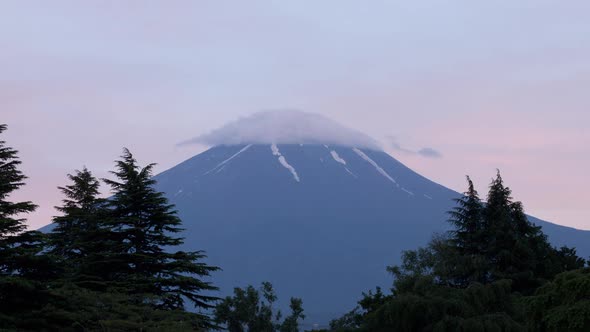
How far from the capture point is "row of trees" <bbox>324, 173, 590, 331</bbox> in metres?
16.1

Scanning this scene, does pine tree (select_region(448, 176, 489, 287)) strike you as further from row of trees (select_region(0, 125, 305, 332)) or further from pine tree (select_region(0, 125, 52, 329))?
pine tree (select_region(0, 125, 52, 329))

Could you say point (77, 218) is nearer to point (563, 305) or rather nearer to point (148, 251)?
point (148, 251)

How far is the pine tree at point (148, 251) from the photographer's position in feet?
83.9

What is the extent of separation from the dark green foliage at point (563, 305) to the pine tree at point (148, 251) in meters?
12.7

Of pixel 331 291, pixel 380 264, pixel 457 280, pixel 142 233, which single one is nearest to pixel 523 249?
pixel 457 280

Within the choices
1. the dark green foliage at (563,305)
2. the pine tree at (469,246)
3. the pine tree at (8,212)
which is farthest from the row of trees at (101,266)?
the pine tree at (469,246)

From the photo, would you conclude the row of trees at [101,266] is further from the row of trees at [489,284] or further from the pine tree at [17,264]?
the row of trees at [489,284]

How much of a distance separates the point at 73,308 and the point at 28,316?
1300 mm

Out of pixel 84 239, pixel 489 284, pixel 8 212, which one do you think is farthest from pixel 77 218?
pixel 489 284

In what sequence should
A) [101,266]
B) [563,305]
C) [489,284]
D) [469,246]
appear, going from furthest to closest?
[469,246]
[101,266]
[489,284]
[563,305]

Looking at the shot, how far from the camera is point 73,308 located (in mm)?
18672

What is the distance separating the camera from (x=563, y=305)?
1560 cm

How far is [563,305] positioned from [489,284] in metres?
3.41

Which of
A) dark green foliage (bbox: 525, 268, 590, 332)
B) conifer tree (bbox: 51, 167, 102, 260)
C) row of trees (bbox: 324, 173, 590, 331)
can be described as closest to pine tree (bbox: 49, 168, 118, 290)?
conifer tree (bbox: 51, 167, 102, 260)
